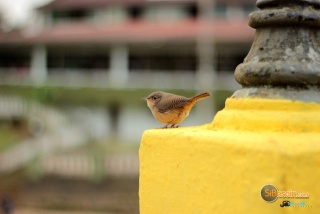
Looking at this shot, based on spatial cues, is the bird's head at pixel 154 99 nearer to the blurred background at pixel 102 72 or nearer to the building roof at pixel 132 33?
the blurred background at pixel 102 72

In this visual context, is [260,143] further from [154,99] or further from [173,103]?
[154,99]

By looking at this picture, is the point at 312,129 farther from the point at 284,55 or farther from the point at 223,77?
the point at 223,77

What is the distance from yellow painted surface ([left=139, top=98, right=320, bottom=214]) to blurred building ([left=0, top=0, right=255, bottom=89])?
19.0m

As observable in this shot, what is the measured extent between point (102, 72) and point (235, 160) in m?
22.2

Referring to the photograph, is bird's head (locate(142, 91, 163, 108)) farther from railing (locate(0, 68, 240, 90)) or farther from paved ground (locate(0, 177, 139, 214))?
railing (locate(0, 68, 240, 90))

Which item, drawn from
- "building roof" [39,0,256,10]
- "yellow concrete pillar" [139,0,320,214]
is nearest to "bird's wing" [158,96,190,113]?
"yellow concrete pillar" [139,0,320,214]

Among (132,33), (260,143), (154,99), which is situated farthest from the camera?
(132,33)

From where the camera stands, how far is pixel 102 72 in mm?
23625

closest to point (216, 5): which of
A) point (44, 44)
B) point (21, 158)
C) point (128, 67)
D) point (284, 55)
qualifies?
point (128, 67)

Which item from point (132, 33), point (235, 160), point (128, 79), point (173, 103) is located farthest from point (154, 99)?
point (128, 79)

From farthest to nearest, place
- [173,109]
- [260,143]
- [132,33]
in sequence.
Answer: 1. [132,33]
2. [173,109]
3. [260,143]

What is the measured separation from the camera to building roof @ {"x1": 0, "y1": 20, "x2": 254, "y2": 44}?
21059mm

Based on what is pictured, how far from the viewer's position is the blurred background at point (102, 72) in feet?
60.7

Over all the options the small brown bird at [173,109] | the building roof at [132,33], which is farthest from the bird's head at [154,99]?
the building roof at [132,33]
